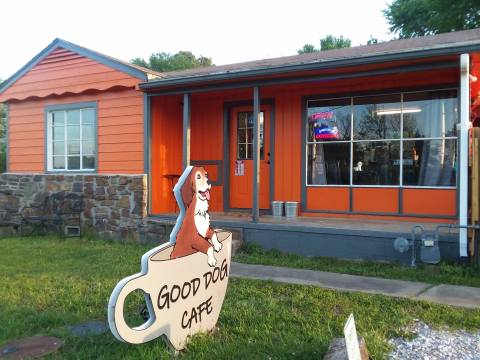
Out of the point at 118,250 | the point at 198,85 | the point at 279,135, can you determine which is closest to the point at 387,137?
the point at 279,135

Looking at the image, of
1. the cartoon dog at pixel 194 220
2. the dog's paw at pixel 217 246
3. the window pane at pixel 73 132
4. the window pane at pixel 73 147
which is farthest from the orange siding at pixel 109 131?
the cartoon dog at pixel 194 220

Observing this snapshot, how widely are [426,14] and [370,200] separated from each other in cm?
1678

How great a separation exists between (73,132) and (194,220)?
24.7 feet

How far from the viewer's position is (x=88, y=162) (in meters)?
10.2

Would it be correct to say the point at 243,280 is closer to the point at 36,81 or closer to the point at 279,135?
the point at 279,135

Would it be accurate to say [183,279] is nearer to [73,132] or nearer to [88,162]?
[88,162]

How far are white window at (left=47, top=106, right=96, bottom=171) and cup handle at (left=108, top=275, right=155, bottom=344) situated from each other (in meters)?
7.31

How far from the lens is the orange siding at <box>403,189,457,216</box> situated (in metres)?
7.75

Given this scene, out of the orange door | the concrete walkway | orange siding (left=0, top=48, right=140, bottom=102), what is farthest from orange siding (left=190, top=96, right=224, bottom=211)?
the concrete walkway

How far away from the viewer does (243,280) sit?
19.5 feet

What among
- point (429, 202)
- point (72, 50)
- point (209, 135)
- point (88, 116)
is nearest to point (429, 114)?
point (429, 202)

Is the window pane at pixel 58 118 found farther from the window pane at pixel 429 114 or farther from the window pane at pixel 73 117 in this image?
the window pane at pixel 429 114

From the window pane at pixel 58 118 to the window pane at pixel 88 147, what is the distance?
804 mm

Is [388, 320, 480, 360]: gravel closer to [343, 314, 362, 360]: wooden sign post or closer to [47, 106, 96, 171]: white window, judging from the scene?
[343, 314, 362, 360]: wooden sign post
